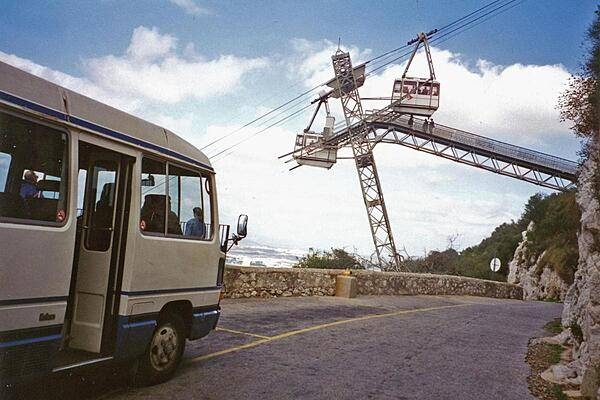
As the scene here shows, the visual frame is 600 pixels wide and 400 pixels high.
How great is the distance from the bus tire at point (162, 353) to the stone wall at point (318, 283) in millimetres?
6681

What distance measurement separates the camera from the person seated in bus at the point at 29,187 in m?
3.57

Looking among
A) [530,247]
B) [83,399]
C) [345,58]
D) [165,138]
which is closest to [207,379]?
[83,399]

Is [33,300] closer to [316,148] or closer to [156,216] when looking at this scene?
[156,216]

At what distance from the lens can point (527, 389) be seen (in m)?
6.35

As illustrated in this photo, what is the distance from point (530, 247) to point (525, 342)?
95.6 feet

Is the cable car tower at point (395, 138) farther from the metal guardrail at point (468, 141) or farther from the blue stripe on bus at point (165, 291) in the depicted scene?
the blue stripe on bus at point (165, 291)

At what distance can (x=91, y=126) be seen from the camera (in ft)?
13.4

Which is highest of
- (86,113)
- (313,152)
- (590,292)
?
(313,152)

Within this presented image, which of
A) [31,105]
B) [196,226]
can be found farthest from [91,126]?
[196,226]

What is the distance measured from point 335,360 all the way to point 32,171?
187 inches

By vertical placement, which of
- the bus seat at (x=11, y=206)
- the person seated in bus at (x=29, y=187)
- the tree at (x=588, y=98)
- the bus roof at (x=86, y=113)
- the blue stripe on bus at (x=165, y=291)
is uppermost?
the tree at (x=588, y=98)

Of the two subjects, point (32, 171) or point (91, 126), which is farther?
point (91, 126)

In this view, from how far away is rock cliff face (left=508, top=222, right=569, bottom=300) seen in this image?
30.4 meters

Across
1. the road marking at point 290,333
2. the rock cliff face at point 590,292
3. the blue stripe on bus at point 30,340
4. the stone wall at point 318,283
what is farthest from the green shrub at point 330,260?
the blue stripe on bus at point 30,340
